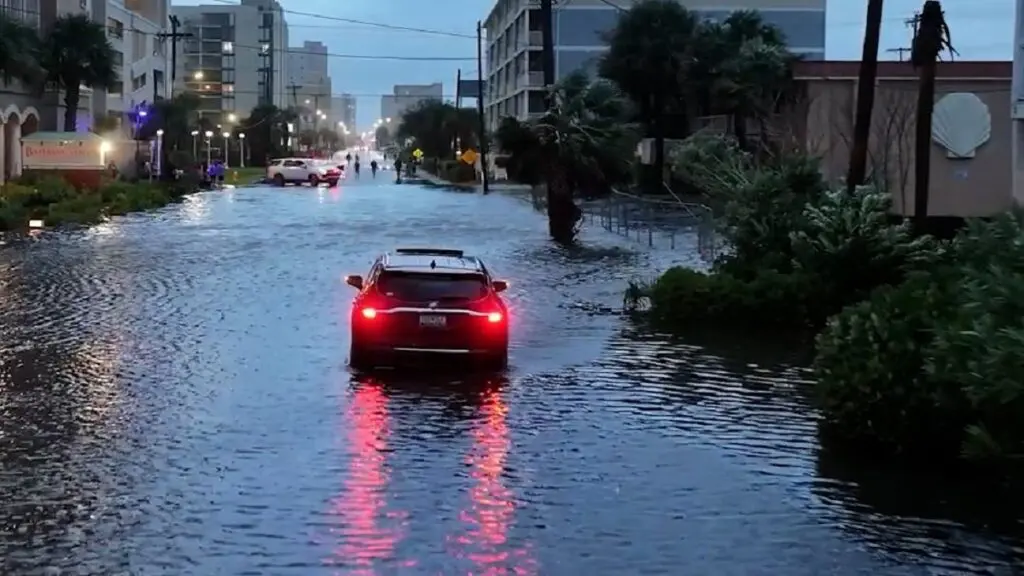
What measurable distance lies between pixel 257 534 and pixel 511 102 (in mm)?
106049

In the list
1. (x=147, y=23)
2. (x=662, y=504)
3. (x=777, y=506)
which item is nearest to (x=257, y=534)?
(x=662, y=504)

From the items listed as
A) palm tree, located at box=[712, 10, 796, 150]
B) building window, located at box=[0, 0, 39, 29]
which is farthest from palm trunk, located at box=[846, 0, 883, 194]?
building window, located at box=[0, 0, 39, 29]

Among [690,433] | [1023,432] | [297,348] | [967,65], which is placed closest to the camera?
[1023,432]

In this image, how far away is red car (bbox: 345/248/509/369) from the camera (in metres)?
16.2

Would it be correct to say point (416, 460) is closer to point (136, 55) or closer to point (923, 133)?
point (923, 133)

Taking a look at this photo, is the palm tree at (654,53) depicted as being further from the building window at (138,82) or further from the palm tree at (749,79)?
the building window at (138,82)

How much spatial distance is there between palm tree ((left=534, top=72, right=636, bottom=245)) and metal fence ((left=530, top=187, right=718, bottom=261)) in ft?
7.01

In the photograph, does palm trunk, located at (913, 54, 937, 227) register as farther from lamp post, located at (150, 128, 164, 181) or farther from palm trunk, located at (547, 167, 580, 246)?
lamp post, located at (150, 128, 164, 181)

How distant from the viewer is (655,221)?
49.8 metres

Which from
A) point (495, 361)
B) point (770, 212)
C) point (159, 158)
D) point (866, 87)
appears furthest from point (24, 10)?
point (495, 361)

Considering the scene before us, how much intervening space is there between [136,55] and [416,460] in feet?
312

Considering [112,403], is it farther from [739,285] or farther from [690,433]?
[739,285]

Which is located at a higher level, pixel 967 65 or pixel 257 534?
pixel 967 65

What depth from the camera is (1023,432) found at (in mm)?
10453
